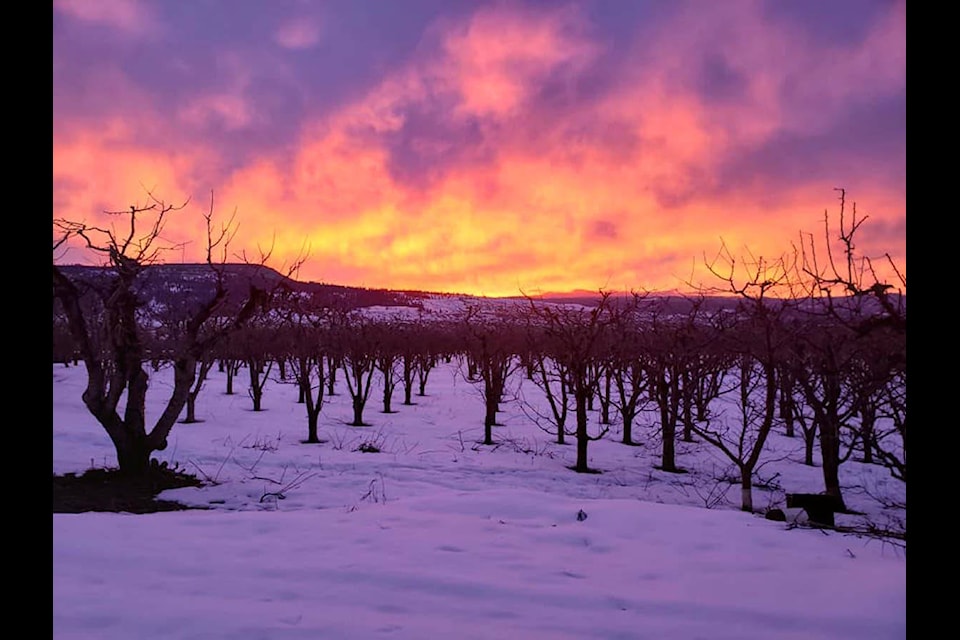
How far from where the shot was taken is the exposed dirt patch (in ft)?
23.6

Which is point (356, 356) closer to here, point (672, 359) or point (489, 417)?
point (489, 417)

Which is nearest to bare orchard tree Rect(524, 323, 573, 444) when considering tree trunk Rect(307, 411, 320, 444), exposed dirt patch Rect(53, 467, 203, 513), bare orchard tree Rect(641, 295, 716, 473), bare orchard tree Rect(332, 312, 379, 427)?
bare orchard tree Rect(641, 295, 716, 473)

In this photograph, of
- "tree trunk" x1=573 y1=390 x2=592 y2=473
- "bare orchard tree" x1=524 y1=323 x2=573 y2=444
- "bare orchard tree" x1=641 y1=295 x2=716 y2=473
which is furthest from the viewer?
"bare orchard tree" x1=524 y1=323 x2=573 y2=444

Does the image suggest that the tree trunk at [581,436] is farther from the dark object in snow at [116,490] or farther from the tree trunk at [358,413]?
the dark object in snow at [116,490]

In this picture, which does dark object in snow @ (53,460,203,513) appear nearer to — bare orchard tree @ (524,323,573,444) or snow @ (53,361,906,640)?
snow @ (53,361,906,640)

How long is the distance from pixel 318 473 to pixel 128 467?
3145 millimetres

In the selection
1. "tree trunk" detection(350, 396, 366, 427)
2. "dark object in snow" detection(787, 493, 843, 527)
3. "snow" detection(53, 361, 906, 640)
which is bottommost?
"tree trunk" detection(350, 396, 366, 427)

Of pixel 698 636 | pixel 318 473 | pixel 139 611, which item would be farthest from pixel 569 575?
pixel 318 473

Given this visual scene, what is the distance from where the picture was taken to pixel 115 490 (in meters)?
8.06

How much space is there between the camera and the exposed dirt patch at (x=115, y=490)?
7.20 meters

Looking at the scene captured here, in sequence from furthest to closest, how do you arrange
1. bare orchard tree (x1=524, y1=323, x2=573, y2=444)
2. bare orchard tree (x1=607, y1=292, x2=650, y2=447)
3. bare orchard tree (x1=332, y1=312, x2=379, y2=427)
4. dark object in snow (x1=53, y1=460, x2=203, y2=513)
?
bare orchard tree (x1=332, y1=312, x2=379, y2=427) < bare orchard tree (x1=607, y1=292, x2=650, y2=447) < bare orchard tree (x1=524, y1=323, x2=573, y2=444) < dark object in snow (x1=53, y1=460, x2=203, y2=513)

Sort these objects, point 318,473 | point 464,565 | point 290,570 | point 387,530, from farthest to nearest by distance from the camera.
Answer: point 318,473
point 387,530
point 464,565
point 290,570

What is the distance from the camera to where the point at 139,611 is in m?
3.16
